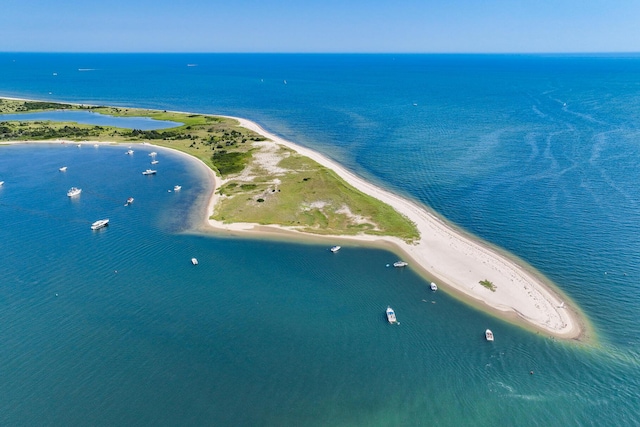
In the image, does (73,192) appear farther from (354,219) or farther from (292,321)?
(292,321)

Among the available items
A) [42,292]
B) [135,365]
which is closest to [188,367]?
[135,365]

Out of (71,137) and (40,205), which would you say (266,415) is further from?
(71,137)

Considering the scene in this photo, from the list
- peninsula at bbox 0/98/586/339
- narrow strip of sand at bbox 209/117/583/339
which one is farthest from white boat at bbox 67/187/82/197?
narrow strip of sand at bbox 209/117/583/339

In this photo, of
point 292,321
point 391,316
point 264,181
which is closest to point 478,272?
point 391,316

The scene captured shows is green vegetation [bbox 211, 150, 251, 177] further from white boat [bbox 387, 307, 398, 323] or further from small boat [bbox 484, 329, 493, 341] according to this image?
small boat [bbox 484, 329, 493, 341]

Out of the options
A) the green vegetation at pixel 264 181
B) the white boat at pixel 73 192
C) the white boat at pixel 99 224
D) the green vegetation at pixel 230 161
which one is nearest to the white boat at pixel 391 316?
the green vegetation at pixel 264 181

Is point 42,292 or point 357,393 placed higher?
point 357,393

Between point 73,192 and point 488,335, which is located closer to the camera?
point 488,335
